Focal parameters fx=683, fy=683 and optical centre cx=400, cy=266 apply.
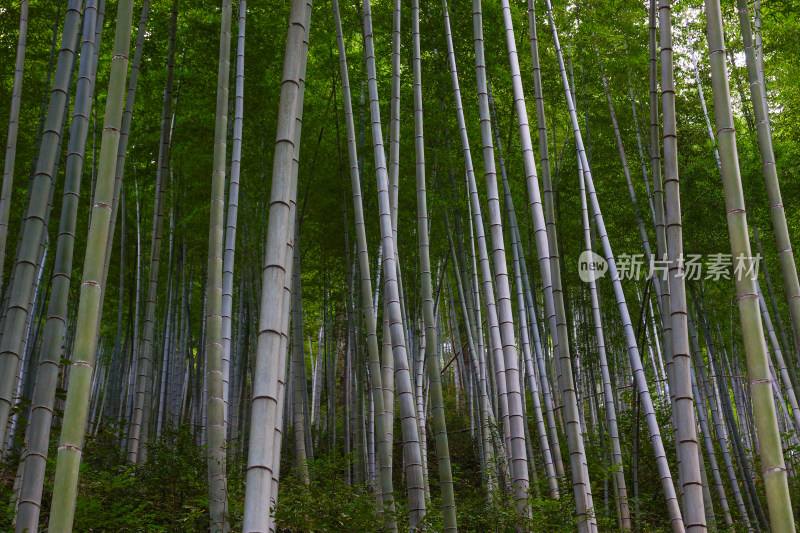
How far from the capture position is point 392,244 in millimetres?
3090

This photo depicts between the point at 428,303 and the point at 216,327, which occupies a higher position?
the point at 428,303

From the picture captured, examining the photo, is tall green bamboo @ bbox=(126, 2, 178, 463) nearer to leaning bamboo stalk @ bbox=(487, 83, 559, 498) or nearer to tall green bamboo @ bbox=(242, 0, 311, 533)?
tall green bamboo @ bbox=(242, 0, 311, 533)

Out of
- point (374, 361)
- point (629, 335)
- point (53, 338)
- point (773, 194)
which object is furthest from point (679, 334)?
point (629, 335)

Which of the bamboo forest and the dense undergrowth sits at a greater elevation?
A: the bamboo forest

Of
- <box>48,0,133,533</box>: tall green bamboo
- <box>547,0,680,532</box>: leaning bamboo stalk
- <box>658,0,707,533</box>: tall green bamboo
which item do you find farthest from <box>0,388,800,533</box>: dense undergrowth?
<box>48,0,133,533</box>: tall green bamboo

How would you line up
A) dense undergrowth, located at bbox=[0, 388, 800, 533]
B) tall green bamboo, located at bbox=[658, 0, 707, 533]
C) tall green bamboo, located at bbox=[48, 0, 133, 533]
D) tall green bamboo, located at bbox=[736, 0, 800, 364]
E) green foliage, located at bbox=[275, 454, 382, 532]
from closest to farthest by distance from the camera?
tall green bamboo, located at bbox=[48, 0, 133, 533], tall green bamboo, located at bbox=[658, 0, 707, 533], tall green bamboo, located at bbox=[736, 0, 800, 364], green foliage, located at bbox=[275, 454, 382, 532], dense undergrowth, located at bbox=[0, 388, 800, 533]

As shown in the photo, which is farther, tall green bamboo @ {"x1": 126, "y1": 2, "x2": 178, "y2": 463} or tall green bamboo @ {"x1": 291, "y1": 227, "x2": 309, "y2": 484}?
tall green bamboo @ {"x1": 291, "y1": 227, "x2": 309, "y2": 484}

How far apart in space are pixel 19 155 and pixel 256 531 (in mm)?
5946

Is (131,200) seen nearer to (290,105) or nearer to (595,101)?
(595,101)

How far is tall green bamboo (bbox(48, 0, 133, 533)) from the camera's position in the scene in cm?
155

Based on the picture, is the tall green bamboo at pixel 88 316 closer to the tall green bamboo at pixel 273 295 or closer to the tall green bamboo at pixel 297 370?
the tall green bamboo at pixel 273 295

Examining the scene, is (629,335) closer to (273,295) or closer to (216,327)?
(216,327)

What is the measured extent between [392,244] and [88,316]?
1.61 metres

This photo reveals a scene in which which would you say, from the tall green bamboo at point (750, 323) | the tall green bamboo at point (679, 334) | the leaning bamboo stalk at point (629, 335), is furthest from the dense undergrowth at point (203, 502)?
the tall green bamboo at point (750, 323)
